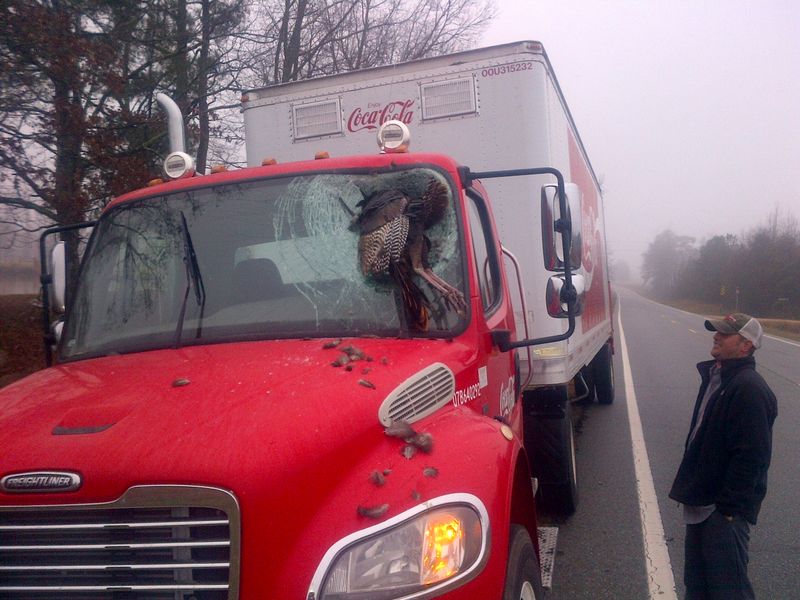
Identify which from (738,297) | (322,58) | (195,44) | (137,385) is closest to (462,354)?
(137,385)

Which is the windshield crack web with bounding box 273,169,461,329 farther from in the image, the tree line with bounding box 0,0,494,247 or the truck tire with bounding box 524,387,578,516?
the tree line with bounding box 0,0,494,247

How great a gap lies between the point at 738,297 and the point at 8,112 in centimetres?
6273

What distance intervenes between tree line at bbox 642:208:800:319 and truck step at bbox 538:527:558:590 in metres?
58.6

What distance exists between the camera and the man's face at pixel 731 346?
13.7 feet

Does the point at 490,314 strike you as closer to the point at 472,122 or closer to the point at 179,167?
the point at 179,167

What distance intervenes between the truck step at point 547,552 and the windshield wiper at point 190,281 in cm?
265

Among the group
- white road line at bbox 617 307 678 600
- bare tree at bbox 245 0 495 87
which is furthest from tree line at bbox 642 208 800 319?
white road line at bbox 617 307 678 600

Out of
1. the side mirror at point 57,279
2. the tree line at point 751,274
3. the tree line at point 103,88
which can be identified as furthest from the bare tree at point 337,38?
the tree line at point 751,274

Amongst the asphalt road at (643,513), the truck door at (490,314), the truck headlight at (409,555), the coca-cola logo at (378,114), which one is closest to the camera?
the truck headlight at (409,555)

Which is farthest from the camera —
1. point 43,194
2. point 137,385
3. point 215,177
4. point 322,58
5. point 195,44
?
point 322,58

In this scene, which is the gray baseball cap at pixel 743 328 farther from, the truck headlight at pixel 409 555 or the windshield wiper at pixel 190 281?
the windshield wiper at pixel 190 281

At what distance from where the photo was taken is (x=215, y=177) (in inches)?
153

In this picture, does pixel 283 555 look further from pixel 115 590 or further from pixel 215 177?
pixel 215 177

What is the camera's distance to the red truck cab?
2117mm
